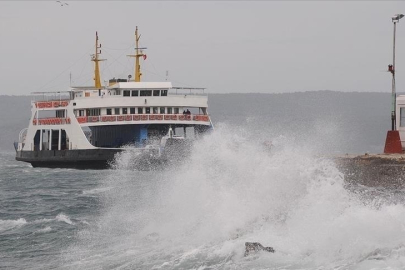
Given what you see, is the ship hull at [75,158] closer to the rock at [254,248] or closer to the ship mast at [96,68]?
the ship mast at [96,68]

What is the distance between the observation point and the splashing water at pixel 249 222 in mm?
21031

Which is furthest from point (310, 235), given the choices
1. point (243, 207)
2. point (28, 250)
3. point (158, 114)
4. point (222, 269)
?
point (158, 114)

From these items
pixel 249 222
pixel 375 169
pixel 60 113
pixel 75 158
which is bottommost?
pixel 249 222

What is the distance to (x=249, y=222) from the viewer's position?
2512 cm

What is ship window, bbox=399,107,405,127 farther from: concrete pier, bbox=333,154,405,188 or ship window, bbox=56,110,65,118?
ship window, bbox=56,110,65,118

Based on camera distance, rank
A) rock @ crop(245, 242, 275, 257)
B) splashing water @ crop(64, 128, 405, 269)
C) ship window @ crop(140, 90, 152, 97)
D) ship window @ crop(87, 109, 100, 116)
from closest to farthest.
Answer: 1. splashing water @ crop(64, 128, 405, 269)
2. rock @ crop(245, 242, 275, 257)
3. ship window @ crop(140, 90, 152, 97)
4. ship window @ crop(87, 109, 100, 116)

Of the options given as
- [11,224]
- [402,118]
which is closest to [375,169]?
[402,118]

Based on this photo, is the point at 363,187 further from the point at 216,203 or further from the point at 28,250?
the point at 28,250

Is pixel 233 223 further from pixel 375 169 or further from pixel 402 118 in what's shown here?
pixel 402 118

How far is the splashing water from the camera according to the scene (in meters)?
21.0

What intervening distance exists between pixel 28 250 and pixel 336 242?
1011 cm

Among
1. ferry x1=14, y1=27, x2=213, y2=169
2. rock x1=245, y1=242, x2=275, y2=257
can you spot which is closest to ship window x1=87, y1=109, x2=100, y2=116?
ferry x1=14, y1=27, x2=213, y2=169

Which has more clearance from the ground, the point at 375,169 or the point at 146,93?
the point at 146,93

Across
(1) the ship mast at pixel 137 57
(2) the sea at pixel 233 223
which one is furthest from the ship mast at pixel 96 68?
(2) the sea at pixel 233 223
